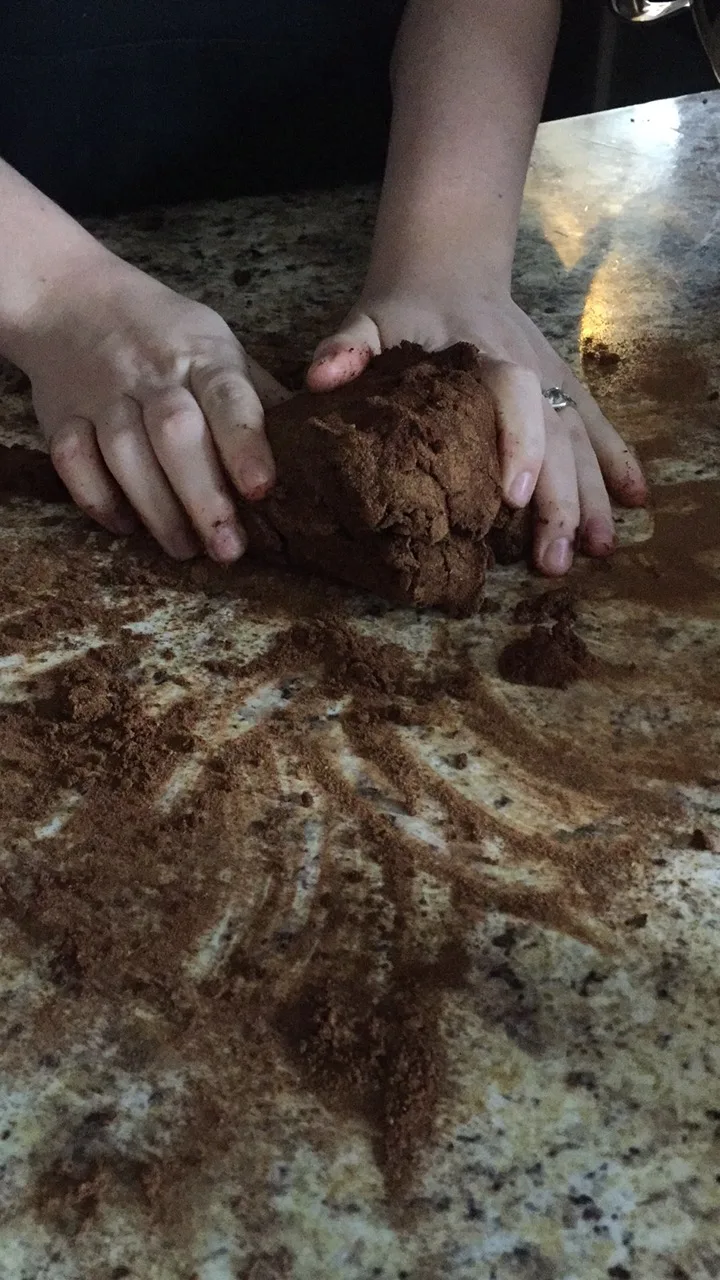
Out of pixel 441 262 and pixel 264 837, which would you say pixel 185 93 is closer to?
pixel 441 262

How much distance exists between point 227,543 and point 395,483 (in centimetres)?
19

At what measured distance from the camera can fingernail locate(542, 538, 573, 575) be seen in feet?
3.79

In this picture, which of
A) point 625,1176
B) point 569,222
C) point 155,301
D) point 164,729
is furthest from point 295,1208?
point 569,222

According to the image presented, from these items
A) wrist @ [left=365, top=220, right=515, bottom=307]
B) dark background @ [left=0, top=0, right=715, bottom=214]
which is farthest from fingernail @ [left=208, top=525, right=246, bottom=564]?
dark background @ [left=0, top=0, right=715, bottom=214]

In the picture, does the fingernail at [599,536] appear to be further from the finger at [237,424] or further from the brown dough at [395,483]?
the finger at [237,424]

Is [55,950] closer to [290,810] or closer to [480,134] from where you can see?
[290,810]

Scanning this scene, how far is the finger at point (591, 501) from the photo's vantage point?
46.4 inches

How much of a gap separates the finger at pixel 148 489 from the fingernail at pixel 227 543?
1.7 inches

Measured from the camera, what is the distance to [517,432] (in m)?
1.12

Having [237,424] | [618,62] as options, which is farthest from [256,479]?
[618,62]

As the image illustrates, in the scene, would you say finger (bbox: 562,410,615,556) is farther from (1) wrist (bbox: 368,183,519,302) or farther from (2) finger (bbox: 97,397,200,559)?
(2) finger (bbox: 97,397,200,559)

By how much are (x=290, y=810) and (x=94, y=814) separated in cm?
15

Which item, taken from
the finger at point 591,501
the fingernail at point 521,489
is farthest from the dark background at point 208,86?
the fingernail at point 521,489

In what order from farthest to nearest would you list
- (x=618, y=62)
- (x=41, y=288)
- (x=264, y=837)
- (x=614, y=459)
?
1. (x=618, y=62)
2. (x=41, y=288)
3. (x=614, y=459)
4. (x=264, y=837)
